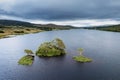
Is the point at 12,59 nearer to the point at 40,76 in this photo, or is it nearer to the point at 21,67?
the point at 21,67

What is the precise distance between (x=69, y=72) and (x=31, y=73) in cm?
1560

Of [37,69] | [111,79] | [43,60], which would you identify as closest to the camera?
[111,79]

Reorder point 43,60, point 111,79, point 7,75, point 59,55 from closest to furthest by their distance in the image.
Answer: point 111,79, point 7,75, point 43,60, point 59,55

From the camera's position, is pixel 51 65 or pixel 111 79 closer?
pixel 111 79

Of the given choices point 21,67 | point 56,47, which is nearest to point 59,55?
point 56,47

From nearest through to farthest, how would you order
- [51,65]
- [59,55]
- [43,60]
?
1. [51,65]
2. [43,60]
3. [59,55]

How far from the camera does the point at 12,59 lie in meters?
106

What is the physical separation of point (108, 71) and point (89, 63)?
52.6 ft

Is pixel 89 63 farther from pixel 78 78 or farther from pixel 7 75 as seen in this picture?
pixel 7 75

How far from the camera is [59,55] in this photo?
116250mm

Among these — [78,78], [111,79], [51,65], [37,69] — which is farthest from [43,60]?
[111,79]

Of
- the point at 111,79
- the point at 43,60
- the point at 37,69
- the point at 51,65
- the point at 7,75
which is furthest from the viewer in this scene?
the point at 43,60

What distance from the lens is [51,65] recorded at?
303 ft

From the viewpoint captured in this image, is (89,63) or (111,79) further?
(89,63)
